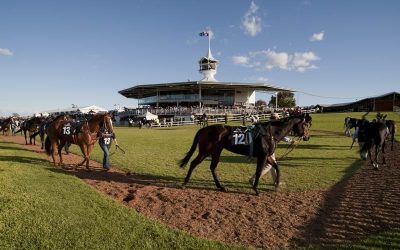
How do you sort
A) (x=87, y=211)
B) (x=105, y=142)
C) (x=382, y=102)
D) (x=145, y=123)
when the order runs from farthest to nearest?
(x=382, y=102), (x=145, y=123), (x=105, y=142), (x=87, y=211)

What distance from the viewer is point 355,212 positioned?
7.54 metres

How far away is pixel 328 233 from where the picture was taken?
21.1ft

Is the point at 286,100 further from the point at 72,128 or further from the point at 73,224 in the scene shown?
the point at 73,224

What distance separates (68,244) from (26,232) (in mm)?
947

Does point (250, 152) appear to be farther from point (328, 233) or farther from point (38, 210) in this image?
point (38, 210)

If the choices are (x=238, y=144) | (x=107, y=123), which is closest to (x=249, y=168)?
(x=238, y=144)

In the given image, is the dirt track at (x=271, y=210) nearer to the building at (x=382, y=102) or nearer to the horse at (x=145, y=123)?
the horse at (x=145, y=123)

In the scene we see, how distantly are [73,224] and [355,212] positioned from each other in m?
5.93

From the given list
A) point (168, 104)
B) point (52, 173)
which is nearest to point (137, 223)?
point (52, 173)

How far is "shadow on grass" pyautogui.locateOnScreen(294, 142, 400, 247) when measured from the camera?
6.30 m

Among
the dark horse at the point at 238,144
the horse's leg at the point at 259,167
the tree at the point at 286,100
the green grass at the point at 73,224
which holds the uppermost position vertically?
the tree at the point at 286,100

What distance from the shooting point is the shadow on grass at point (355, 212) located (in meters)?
6.30

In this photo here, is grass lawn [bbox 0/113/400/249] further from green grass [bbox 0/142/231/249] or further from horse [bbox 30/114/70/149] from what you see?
horse [bbox 30/114/70/149]

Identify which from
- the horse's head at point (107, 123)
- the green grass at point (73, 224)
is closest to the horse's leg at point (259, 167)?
the green grass at point (73, 224)
